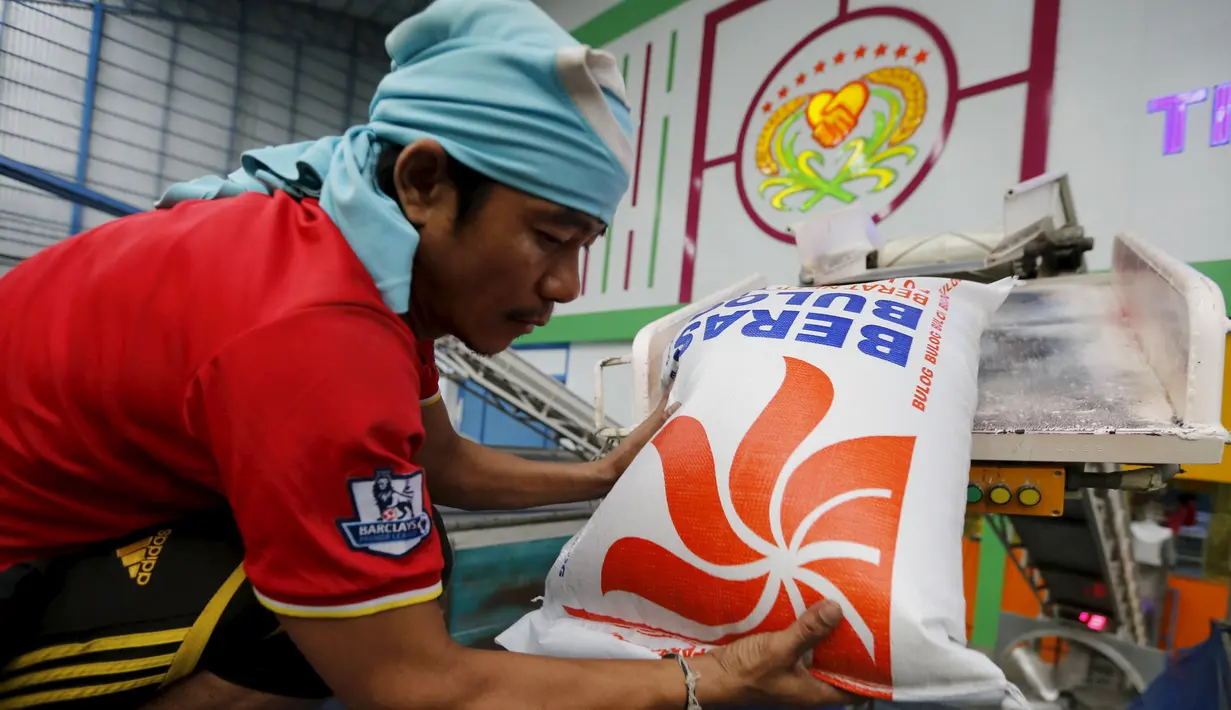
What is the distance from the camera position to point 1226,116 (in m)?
1.83

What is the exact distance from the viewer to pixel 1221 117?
1840mm

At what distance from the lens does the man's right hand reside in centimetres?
46

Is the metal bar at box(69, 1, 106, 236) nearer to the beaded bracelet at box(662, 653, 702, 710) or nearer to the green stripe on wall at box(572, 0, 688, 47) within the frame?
the green stripe on wall at box(572, 0, 688, 47)

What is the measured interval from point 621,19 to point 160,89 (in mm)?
3317

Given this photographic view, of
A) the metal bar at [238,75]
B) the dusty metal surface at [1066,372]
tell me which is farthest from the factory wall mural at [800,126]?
the metal bar at [238,75]

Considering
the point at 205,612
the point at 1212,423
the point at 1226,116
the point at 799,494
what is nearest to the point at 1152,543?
the point at 1226,116

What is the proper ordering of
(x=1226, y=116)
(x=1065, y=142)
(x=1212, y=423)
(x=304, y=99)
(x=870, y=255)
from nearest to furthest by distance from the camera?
(x=1212, y=423), (x=870, y=255), (x=1226, y=116), (x=1065, y=142), (x=304, y=99)

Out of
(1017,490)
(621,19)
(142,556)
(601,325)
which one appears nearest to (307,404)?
(142,556)

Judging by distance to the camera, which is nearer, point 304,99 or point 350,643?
point 350,643

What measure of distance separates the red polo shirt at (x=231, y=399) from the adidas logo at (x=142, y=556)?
0.09 ft

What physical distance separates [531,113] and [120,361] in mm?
403

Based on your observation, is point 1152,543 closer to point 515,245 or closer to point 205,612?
point 515,245

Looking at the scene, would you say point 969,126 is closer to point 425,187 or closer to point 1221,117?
point 1221,117

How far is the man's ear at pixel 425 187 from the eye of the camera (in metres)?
0.56
